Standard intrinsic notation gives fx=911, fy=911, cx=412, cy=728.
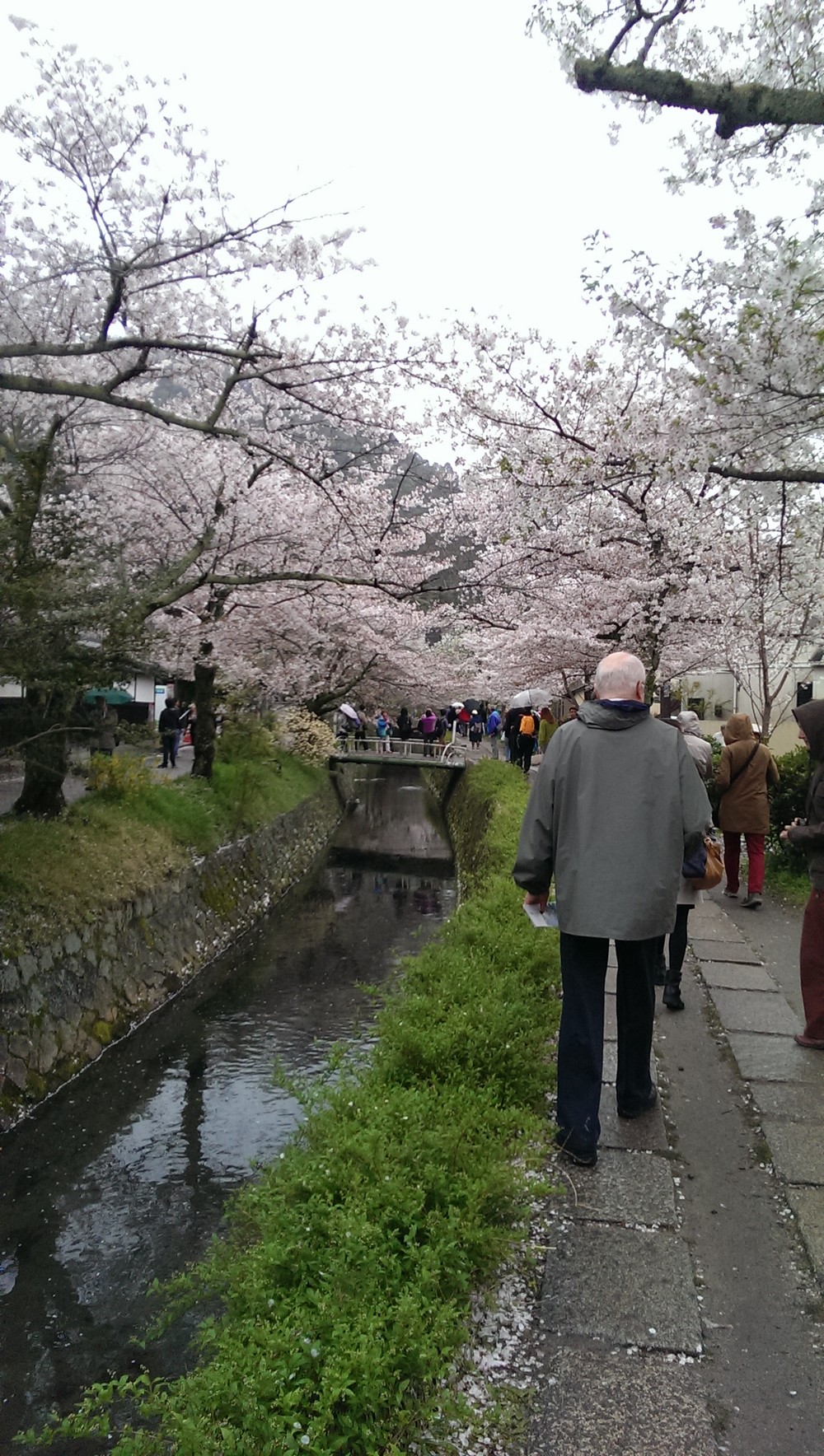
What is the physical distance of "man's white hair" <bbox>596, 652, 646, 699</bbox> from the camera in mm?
3189

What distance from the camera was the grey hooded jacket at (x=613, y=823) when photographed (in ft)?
9.91

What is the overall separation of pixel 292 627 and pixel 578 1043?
48.5 feet

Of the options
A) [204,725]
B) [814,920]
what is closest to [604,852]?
[814,920]

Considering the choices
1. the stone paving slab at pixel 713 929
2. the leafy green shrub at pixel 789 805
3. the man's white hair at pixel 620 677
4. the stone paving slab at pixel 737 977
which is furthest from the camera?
the leafy green shrub at pixel 789 805

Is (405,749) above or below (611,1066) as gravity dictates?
above

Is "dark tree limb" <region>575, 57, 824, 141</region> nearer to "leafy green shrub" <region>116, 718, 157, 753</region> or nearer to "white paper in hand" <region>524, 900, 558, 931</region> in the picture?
"white paper in hand" <region>524, 900, 558, 931</region>

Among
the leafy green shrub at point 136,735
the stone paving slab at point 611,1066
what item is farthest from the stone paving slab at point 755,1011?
the leafy green shrub at point 136,735

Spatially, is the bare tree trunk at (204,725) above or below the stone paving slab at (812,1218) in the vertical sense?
above

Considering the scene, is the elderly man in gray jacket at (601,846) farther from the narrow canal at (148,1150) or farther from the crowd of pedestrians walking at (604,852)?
the narrow canal at (148,1150)

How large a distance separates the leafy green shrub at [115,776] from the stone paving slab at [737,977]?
747cm

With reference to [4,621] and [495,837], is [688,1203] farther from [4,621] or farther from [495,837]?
[495,837]

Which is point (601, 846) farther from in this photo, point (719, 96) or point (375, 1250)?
point (719, 96)

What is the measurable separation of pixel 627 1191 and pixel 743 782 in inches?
193

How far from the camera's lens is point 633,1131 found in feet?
→ 11.3
